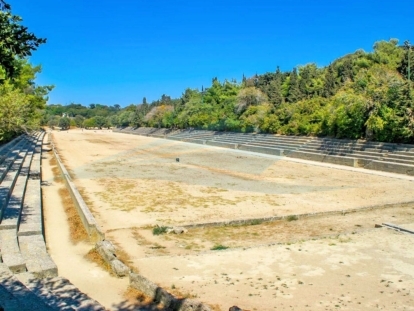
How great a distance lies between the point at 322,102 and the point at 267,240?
29552mm

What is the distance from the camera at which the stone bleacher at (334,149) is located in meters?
22.1

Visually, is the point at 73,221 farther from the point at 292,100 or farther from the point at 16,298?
the point at 292,100

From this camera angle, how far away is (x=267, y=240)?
373 inches

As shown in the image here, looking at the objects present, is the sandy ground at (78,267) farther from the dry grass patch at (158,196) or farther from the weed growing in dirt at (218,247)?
the weed growing in dirt at (218,247)

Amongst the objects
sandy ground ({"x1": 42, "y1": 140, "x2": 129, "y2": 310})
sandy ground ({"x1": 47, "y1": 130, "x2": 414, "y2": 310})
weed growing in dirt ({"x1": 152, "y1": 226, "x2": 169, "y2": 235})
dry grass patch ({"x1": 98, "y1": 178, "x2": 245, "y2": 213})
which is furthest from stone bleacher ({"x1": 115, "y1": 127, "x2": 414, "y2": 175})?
sandy ground ({"x1": 42, "y1": 140, "x2": 129, "y2": 310})

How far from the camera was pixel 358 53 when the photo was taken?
57.3 metres

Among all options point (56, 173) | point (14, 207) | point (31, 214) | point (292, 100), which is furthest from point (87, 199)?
point (292, 100)

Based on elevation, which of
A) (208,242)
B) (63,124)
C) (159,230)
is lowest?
(208,242)

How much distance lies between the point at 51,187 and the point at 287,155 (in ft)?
65.7

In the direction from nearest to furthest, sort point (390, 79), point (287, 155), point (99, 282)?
1. point (99, 282)
2. point (390, 79)
3. point (287, 155)

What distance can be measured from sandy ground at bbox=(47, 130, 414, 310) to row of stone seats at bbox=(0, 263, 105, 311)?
1430 mm

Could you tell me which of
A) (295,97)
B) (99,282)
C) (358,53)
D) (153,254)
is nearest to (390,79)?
(295,97)

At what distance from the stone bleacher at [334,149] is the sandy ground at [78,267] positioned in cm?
1799

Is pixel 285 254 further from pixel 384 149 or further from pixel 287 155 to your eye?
pixel 287 155
